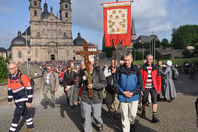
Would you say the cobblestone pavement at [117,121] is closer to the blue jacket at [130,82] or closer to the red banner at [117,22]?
the blue jacket at [130,82]

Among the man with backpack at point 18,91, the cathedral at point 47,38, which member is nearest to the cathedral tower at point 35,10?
the cathedral at point 47,38

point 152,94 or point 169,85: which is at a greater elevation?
point 152,94

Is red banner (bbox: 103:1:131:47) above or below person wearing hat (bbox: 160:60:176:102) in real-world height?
above

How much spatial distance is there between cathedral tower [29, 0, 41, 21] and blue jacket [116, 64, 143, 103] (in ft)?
223

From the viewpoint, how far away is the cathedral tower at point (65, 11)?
6844cm

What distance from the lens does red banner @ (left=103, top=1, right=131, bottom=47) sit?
7.35m

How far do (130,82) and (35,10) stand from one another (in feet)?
228

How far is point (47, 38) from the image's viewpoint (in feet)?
219

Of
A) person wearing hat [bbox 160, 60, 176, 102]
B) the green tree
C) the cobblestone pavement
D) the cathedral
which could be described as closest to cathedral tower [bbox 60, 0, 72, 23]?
the cathedral

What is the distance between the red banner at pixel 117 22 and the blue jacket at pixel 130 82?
3632mm

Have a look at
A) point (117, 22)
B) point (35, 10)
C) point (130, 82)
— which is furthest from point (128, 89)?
point (35, 10)

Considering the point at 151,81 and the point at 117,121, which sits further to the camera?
the point at 117,121

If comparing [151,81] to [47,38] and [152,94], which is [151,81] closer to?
[152,94]

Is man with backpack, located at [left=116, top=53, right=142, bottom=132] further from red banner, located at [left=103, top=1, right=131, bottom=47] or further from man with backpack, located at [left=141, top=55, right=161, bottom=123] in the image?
red banner, located at [left=103, top=1, right=131, bottom=47]
